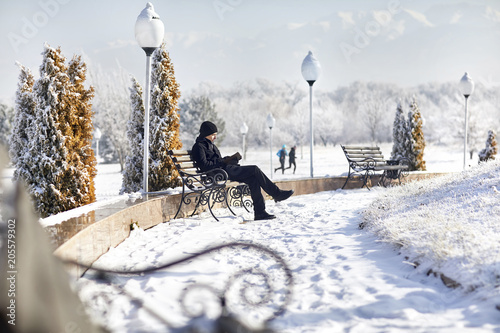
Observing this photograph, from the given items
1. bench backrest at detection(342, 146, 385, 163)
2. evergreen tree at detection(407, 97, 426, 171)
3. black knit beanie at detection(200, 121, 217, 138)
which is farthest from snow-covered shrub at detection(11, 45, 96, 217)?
evergreen tree at detection(407, 97, 426, 171)

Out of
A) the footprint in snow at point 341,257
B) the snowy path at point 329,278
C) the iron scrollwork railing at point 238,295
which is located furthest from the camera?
the footprint in snow at point 341,257

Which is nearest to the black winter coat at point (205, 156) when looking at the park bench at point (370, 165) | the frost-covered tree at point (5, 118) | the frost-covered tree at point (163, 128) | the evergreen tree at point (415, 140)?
the frost-covered tree at point (163, 128)

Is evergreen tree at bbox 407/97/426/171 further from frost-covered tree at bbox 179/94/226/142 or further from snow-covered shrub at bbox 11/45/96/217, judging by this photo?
frost-covered tree at bbox 179/94/226/142

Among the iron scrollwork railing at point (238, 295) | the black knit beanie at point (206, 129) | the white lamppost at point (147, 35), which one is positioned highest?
the white lamppost at point (147, 35)

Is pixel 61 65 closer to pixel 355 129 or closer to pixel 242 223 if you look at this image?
pixel 242 223

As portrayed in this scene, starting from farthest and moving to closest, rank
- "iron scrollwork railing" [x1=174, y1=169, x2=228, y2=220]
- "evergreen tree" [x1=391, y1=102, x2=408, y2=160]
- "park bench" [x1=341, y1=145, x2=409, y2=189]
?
1. "evergreen tree" [x1=391, y1=102, x2=408, y2=160]
2. "park bench" [x1=341, y1=145, x2=409, y2=189]
3. "iron scrollwork railing" [x1=174, y1=169, x2=228, y2=220]

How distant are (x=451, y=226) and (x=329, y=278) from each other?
125 cm

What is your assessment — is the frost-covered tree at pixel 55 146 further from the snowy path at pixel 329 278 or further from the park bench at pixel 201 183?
the snowy path at pixel 329 278

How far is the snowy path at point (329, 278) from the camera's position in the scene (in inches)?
90.3

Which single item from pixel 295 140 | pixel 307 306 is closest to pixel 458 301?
pixel 307 306

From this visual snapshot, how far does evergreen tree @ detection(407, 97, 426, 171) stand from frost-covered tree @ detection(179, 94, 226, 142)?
95.9 ft

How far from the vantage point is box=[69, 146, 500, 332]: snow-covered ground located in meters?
2.35

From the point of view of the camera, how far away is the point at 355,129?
233ft

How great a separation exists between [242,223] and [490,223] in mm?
2844
